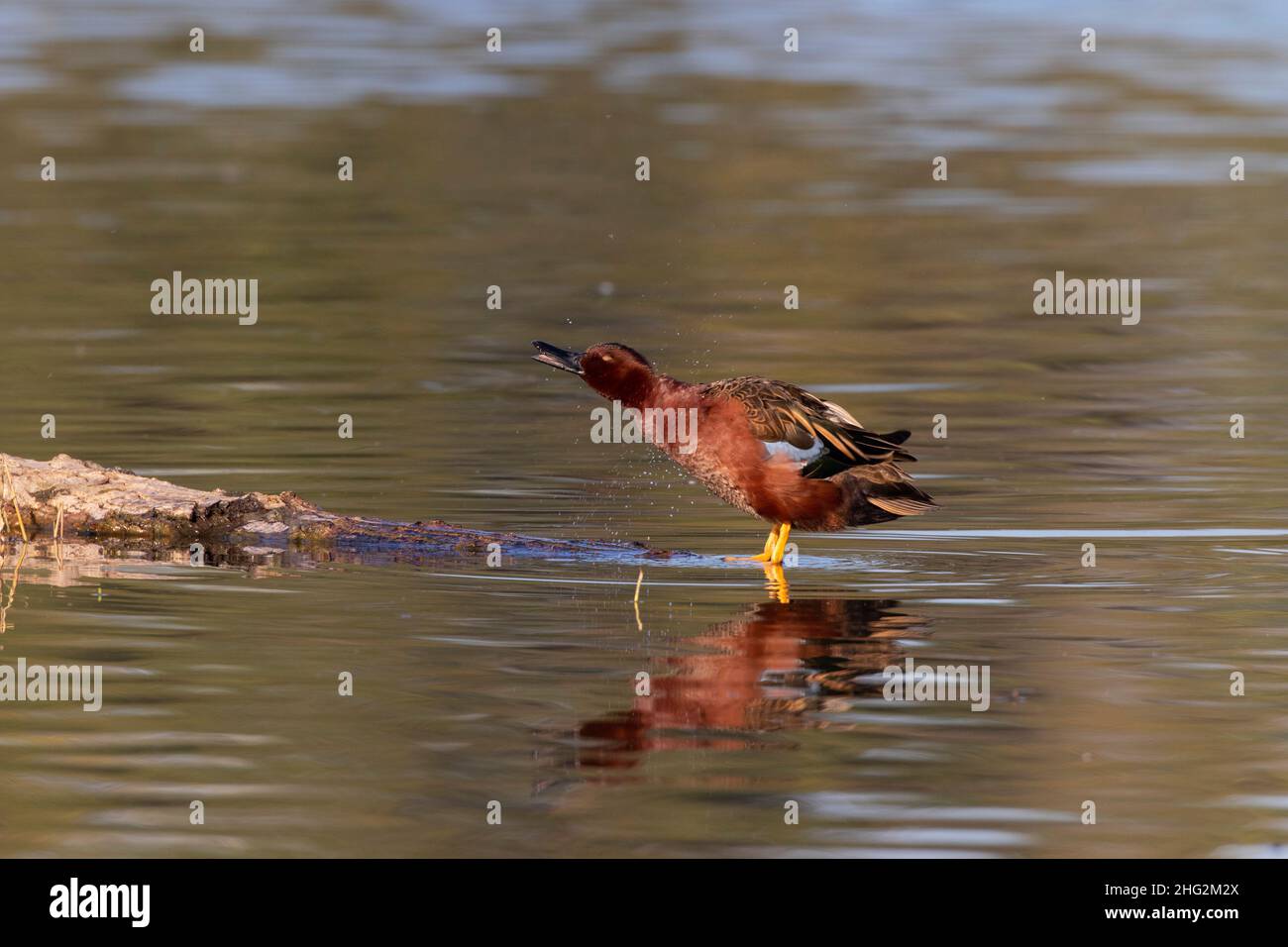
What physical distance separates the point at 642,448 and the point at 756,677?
6077mm

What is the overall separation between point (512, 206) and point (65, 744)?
18301mm

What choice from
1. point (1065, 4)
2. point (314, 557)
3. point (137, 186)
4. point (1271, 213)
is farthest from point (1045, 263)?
point (1065, 4)

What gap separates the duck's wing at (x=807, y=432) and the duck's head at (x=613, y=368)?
0.37 m

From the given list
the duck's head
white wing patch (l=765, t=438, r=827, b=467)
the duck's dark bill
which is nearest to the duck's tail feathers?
white wing patch (l=765, t=438, r=827, b=467)

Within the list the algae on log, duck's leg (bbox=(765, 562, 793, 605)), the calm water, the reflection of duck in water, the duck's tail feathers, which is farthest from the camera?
the duck's tail feathers

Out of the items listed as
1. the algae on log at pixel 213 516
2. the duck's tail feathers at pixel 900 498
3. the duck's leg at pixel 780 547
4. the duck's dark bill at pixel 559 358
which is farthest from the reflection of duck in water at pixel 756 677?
the duck's dark bill at pixel 559 358

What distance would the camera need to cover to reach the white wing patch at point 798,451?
1122cm

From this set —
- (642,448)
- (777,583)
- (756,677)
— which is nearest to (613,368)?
(777,583)

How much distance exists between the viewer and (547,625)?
9.87 m

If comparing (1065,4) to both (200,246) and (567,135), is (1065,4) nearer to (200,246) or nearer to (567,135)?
(567,135)

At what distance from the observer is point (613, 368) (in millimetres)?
11594

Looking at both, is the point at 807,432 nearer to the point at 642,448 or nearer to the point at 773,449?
the point at 773,449

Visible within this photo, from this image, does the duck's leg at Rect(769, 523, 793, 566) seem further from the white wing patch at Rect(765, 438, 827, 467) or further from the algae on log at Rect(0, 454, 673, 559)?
the algae on log at Rect(0, 454, 673, 559)

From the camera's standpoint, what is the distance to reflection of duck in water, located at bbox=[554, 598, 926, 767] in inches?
320
